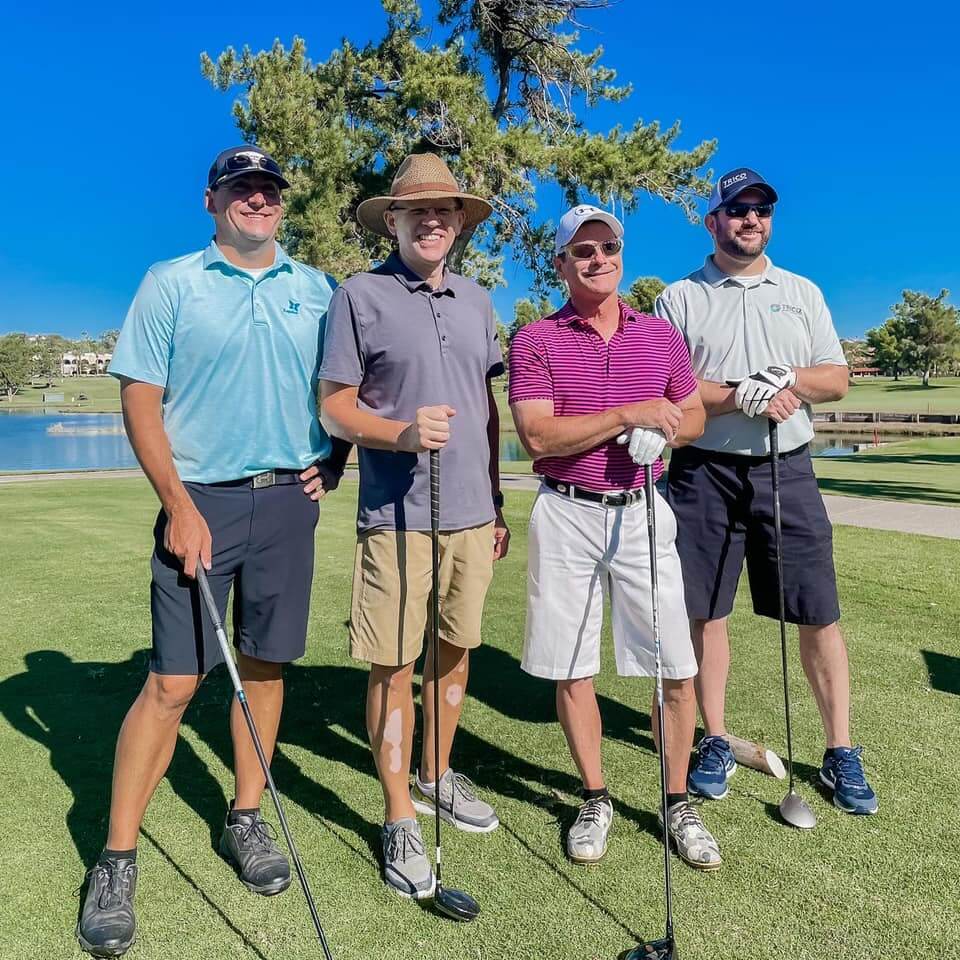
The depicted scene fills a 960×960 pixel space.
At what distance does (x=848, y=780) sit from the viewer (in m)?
3.39

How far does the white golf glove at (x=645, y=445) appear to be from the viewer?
2855 millimetres

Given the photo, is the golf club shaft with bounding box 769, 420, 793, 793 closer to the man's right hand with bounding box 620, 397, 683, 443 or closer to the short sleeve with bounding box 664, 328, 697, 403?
the short sleeve with bounding box 664, 328, 697, 403

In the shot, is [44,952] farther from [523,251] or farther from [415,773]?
[523,251]

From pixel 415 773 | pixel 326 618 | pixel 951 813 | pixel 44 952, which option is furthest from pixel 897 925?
pixel 326 618

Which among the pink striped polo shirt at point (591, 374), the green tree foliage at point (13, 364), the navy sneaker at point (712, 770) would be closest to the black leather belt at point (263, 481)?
the pink striped polo shirt at point (591, 374)

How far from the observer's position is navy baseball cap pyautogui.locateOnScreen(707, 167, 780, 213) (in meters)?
3.43

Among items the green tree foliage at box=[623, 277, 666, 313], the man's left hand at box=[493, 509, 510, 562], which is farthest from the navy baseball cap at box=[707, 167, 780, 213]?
the green tree foliage at box=[623, 277, 666, 313]

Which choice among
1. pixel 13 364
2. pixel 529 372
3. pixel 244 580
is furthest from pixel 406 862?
pixel 13 364

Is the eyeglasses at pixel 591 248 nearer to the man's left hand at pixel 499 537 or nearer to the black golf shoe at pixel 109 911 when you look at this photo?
the man's left hand at pixel 499 537

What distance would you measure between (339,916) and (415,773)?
1196 millimetres

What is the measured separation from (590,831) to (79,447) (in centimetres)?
4560

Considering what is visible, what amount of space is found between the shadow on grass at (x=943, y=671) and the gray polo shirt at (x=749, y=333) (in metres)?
1.94

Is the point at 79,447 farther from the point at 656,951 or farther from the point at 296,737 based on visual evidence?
the point at 656,951

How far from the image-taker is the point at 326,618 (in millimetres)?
6332
